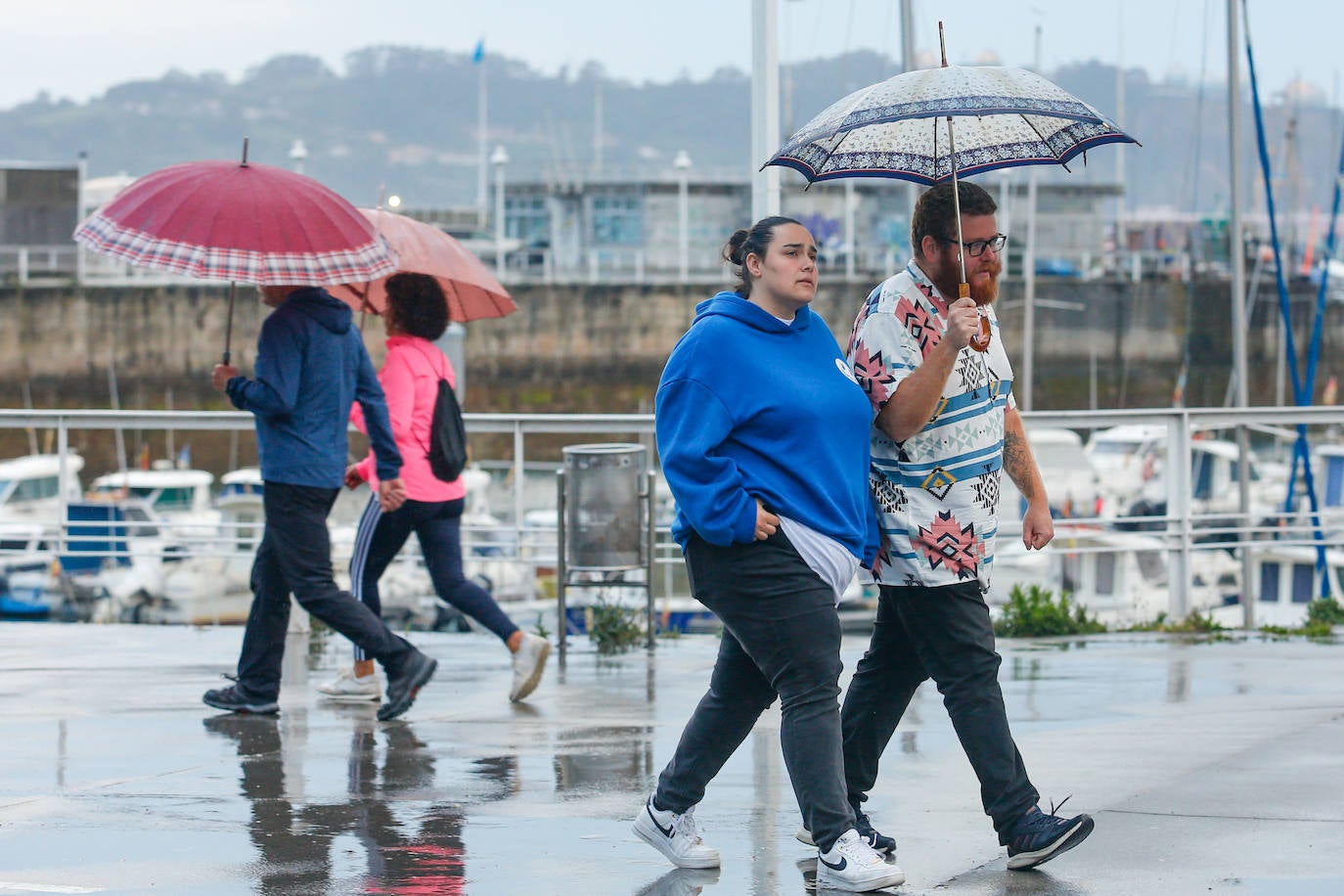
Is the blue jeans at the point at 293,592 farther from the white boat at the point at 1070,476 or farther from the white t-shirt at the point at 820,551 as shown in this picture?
the white boat at the point at 1070,476

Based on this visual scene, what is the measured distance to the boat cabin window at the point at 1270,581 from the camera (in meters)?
23.9

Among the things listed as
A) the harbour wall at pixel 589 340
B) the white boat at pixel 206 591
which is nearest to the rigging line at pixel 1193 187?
the harbour wall at pixel 589 340

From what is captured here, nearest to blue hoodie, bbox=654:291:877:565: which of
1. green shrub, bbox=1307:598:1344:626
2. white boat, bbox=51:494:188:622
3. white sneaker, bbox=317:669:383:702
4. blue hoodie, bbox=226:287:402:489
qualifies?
blue hoodie, bbox=226:287:402:489

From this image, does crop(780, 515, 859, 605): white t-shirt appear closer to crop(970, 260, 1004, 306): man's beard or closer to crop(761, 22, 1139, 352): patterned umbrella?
crop(761, 22, 1139, 352): patterned umbrella

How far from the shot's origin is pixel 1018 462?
513cm

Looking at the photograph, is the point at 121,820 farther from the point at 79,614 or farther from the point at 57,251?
the point at 57,251

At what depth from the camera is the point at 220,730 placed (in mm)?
6961

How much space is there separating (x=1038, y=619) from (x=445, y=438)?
3648mm

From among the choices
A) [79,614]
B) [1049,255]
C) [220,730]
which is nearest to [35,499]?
[79,614]

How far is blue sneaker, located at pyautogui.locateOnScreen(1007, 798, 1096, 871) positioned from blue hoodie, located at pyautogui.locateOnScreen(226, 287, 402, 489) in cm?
333

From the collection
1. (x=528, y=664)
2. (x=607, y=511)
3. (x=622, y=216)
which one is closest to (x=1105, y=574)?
(x=607, y=511)

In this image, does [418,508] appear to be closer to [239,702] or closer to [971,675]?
[239,702]

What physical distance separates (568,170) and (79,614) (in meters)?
64.2

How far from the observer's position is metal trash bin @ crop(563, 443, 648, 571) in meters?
8.98
